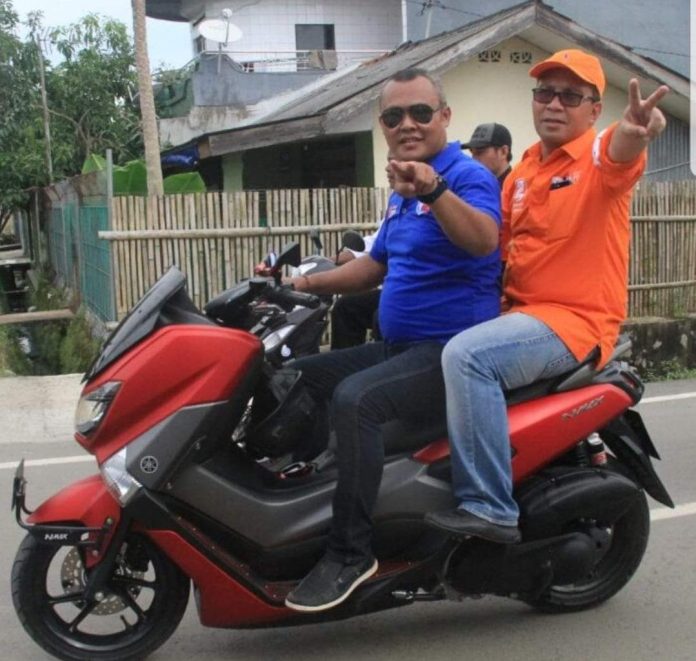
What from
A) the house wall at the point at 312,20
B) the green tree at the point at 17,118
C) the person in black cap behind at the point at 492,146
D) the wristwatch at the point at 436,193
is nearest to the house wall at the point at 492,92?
the person in black cap behind at the point at 492,146

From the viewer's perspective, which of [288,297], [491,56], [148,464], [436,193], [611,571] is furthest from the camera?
[491,56]

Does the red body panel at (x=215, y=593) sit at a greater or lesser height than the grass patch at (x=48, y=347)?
greater

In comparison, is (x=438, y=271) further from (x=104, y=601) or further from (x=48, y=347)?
(x=48, y=347)

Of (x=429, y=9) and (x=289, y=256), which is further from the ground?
(x=429, y=9)

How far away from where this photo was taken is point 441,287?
335cm

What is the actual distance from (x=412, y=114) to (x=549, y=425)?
1.12 metres

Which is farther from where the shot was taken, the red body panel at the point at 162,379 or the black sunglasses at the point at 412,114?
the black sunglasses at the point at 412,114

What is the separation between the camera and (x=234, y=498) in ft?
10.7

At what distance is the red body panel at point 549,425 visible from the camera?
11.1ft

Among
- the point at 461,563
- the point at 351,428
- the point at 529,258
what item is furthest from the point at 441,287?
the point at 461,563

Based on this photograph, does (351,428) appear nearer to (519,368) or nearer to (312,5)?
(519,368)

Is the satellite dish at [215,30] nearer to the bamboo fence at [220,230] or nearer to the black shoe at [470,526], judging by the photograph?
the bamboo fence at [220,230]

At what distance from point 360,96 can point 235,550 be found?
30.9ft

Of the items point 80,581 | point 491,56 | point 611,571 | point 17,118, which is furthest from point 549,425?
point 17,118
